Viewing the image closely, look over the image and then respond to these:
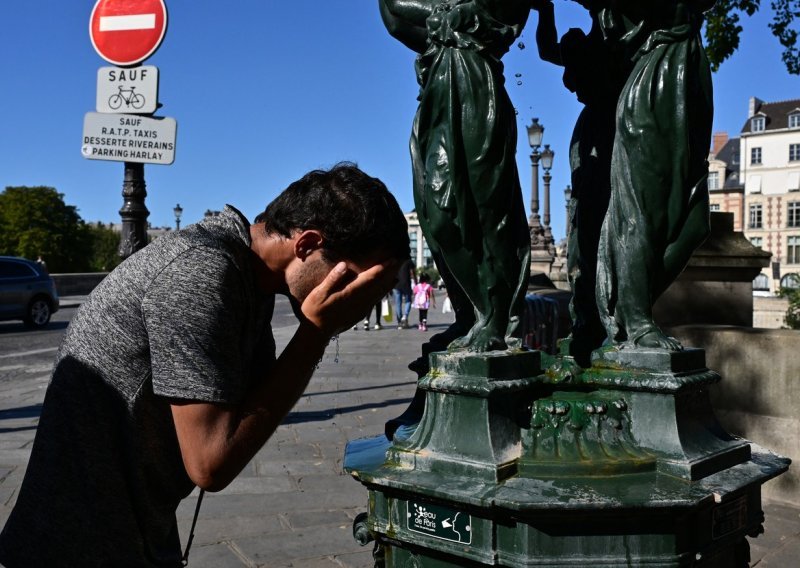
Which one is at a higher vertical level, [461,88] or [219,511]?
[461,88]

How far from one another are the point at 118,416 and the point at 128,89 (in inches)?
181

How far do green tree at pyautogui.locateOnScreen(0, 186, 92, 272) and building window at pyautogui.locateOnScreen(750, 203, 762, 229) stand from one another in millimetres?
63524

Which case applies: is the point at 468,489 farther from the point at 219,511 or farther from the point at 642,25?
the point at 219,511

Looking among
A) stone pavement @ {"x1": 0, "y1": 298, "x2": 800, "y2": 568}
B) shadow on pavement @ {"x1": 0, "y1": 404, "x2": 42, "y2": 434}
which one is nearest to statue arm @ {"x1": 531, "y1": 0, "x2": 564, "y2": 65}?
stone pavement @ {"x1": 0, "y1": 298, "x2": 800, "y2": 568}

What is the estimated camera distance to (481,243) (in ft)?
7.74

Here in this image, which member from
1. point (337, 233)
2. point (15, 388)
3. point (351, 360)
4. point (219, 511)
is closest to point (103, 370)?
point (337, 233)

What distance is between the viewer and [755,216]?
8438cm

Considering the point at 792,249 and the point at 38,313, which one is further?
the point at 792,249

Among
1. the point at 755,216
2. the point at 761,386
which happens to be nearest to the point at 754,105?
the point at 755,216

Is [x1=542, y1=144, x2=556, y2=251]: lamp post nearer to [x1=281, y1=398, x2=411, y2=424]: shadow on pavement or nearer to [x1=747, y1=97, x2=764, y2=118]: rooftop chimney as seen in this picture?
[x1=281, y1=398, x2=411, y2=424]: shadow on pavement

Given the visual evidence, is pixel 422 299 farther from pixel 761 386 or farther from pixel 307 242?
pixel 307 242

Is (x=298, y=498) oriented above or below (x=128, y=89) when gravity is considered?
below

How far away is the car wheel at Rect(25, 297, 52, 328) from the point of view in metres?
20.0

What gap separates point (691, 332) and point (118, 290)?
3942 millimetres
